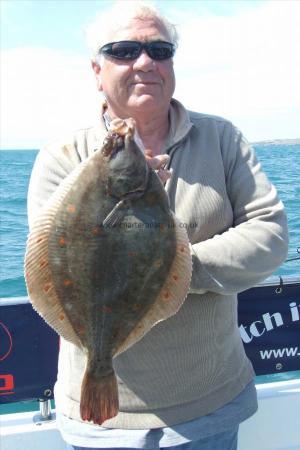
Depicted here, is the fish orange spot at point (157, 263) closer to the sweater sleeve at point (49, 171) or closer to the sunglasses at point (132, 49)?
the sweater sleeve at point (49, 171)

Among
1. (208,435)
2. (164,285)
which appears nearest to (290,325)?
(208,435)

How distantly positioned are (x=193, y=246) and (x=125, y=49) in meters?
0.85

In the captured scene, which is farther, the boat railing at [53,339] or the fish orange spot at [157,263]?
the boat railing at [53,339]

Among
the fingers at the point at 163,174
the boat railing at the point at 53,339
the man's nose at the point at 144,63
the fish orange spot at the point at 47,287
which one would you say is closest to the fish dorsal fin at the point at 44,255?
the fish orange spot at the point at 47,287

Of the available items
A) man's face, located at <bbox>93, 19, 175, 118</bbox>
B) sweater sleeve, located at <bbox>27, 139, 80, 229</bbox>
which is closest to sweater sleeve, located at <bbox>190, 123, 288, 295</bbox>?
man's face, located at <bbox>93, 19, 175, 118</bbox>

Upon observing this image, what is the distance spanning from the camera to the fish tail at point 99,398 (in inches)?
83.7

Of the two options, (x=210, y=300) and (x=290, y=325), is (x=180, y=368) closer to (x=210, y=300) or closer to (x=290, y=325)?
(x=210, y=300)

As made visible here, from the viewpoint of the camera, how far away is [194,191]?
7.90ft

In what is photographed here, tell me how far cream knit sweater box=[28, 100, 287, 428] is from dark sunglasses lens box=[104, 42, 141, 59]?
0.35m

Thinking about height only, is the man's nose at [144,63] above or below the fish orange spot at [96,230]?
above

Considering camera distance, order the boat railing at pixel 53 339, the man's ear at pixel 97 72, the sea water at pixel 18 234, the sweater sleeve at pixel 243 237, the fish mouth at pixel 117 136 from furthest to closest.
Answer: the sea water at pixel 18 234 < the boat railing at pixel 53 339 < the man's ear at pixel 97 72 < the sweater sleeve at pixel 243 237 < the fish mouth at pixel 117 136

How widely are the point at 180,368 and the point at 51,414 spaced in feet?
5.26

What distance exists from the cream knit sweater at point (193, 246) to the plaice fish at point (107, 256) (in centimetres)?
25

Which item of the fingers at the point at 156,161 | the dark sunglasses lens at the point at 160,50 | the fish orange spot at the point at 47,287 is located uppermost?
the dark sunglasses lens at the point at 160,50
